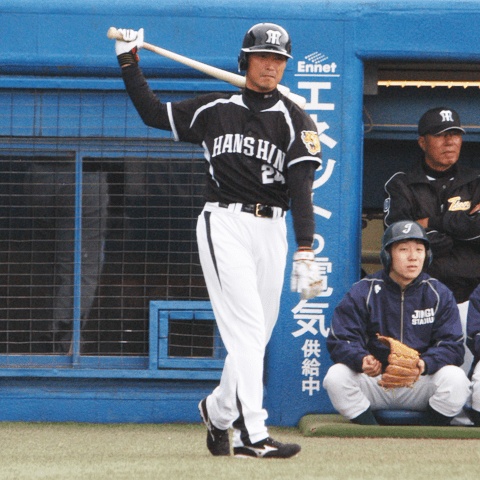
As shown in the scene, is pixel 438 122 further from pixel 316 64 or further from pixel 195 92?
pixel 195 92

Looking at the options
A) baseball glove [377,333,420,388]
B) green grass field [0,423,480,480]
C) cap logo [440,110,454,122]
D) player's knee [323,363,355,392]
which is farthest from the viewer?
cap logo [440,110,454,122]

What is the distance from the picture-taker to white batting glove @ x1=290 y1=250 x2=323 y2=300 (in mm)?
5289

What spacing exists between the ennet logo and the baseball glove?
5.31ft

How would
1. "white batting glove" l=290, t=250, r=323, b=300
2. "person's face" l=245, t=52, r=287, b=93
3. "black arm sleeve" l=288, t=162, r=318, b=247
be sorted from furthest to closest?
"person's face" l=245, t=52, r=287, b=93
"black arm sleeve" l=288, t=162, r=318, b=247
"white batting glove" l=290, t=250, r=323, b=300

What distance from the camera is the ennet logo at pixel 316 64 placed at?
715cm

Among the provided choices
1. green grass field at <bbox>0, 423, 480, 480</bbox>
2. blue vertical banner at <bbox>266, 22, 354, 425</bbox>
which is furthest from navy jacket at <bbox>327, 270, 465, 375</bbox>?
green grass field at <bbox>0, 423, 480, 480</bbox>

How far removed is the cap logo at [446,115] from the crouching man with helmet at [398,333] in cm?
78

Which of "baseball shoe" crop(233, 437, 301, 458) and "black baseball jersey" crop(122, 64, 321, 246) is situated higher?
"black baseball jersey" crop(122, 64, 321, 246)

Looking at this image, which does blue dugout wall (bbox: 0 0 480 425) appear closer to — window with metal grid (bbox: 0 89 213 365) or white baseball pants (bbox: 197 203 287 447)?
window with metal grid (bbox: 0 89 213 365)

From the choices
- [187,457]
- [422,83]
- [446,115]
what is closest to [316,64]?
[446,115]

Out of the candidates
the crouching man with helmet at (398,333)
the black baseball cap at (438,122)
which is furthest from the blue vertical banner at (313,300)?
the black baseball cap at (438,122)

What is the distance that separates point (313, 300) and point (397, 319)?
0.60 m

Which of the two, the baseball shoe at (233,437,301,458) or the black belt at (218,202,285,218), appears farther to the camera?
the black belt at (218,202,285,218)

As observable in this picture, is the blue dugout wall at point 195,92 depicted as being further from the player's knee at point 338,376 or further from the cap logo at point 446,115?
the player's knee at point 338,376
